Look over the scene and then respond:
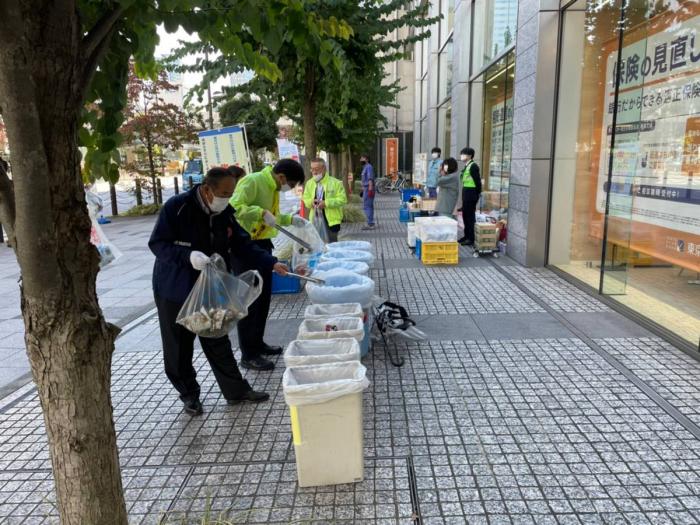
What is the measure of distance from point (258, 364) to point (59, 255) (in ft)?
9.26

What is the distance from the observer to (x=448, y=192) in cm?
991

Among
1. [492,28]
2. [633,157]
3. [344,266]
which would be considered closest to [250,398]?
[344,266]

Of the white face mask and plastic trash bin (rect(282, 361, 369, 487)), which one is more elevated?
the white face mask

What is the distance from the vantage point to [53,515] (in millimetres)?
2559

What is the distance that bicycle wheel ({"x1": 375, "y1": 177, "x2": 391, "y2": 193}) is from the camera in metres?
27.3

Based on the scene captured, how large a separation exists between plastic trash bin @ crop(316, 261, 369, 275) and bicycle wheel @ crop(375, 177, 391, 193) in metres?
22.7

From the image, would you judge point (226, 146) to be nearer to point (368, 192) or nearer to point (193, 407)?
point (193, 407)

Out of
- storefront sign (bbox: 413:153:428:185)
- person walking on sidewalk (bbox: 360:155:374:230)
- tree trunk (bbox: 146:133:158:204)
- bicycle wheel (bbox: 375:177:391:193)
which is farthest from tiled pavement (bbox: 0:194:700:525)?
bicycle wheel (bbox: 375:177:391:193)

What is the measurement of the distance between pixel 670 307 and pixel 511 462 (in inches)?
148

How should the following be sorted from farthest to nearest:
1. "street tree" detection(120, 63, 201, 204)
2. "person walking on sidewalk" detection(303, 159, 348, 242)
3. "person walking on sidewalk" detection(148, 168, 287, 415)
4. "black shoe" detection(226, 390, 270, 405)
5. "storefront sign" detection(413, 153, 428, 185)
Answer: "storefront sign" detection(413, 153, 428, 185), "street tree" detection(120, 63, 201, 204), "person walking on sidewalk" detection(303, 159, 348, 242), "black shoe" detection(226, 390, 270, 405), "person walking on sidewalk" detection(148, 168, 287, 415)

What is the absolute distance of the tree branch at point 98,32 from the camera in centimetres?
166

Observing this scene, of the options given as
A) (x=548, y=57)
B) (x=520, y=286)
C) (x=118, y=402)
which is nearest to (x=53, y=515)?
(x=118, y=402)

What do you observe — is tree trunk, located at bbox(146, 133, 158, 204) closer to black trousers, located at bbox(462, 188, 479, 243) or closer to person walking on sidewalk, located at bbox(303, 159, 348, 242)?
person walking on sidewalk, located at bbox(303, 159, 348, 242)

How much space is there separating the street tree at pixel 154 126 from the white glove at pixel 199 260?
48.4 ft
